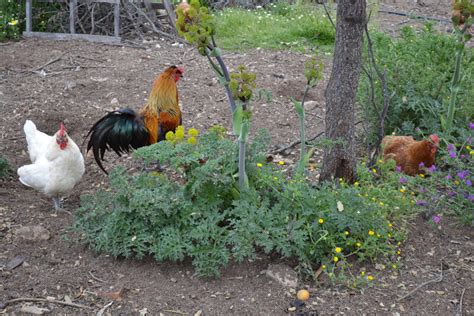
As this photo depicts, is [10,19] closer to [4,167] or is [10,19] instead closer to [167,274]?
[4,167]

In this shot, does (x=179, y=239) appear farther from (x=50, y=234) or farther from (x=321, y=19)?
(x=321, y=19)

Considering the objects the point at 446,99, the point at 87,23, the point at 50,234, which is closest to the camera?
the point at 50,234

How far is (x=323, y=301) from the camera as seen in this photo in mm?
3178

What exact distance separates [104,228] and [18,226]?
0.85 metres

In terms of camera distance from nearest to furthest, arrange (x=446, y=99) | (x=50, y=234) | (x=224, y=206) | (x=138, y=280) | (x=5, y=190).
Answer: (x=138, y=280)
(x=224, y=206)
(x=50, y=234)
(x=5, y=190)
(x=446, y=99)

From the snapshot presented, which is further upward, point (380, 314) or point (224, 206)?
point (224, 206)

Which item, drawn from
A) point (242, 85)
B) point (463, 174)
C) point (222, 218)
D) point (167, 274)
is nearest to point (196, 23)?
point (242, 85)

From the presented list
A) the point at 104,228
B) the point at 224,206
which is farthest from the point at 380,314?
the point at 104,228

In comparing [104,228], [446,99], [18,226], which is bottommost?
[18,226]

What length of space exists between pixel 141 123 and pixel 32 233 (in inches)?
53.3

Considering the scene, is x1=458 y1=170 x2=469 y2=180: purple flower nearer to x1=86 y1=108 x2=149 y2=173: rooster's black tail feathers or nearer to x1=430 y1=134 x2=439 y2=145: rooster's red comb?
x1=430 y1=134 x2=439 y2=145: rooster's red comb

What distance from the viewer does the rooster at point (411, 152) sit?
4285 mm

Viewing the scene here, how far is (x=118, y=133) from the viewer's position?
4.62 m

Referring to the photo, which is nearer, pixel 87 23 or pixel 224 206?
pixel 224 206
